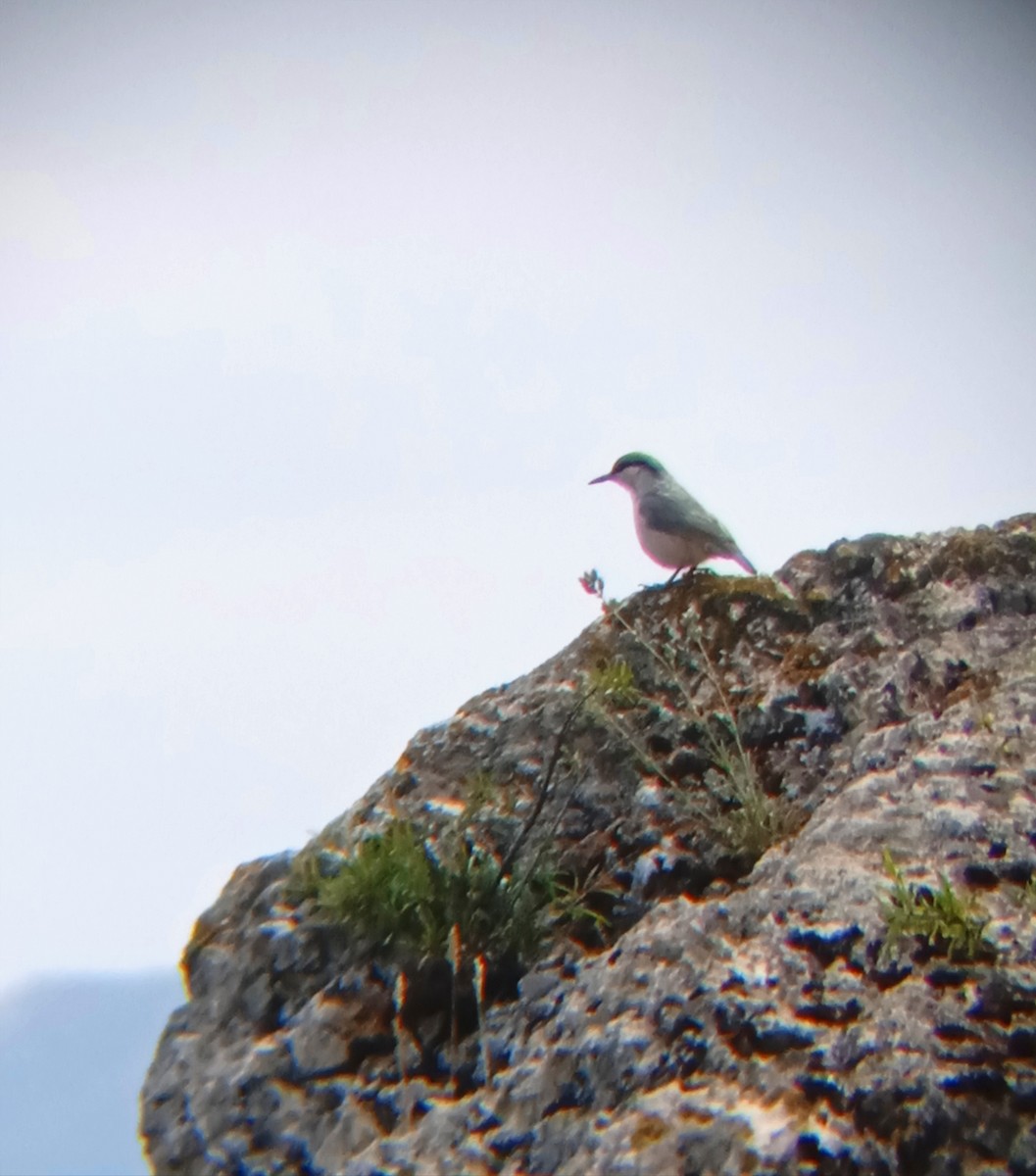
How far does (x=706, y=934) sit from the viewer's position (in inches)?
97.1

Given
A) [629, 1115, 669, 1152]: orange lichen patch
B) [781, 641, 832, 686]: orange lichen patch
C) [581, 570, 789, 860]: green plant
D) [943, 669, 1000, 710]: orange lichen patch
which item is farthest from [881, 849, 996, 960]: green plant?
[781, 641, 832, 686]: orange lichen patch

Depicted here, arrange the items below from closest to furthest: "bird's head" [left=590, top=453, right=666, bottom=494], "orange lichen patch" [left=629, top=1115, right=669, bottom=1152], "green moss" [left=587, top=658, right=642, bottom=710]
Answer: "orange lichen patch" [left=629, top=1115, right=669, bottom=1152], "green moss" [left=587, top=658, right=642, bottom=710], "bird's head" [left=590, top=453, right=666, bottom=494]

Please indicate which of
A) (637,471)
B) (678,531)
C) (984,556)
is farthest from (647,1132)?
(637,471)

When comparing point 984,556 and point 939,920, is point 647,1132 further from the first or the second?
point 984,556

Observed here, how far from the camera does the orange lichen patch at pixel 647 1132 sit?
193cm

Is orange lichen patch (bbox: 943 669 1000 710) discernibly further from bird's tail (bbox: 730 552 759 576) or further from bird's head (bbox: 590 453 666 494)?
bird's head (bbox: 590 453 666 494)

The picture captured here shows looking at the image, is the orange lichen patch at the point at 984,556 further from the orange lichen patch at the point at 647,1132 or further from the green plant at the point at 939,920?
the orange lichen patch at the point at 647,1132

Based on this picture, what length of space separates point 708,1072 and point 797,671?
2343mm

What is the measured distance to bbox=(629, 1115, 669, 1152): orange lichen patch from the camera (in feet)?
6.32

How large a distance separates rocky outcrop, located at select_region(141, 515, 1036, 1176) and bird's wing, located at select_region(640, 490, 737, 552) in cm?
62

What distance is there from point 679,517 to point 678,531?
0.09m

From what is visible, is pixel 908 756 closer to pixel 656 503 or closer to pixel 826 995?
pixel 826 995

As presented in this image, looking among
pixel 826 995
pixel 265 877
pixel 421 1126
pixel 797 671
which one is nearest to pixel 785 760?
pixel 797 671

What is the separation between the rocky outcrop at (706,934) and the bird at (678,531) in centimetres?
57
